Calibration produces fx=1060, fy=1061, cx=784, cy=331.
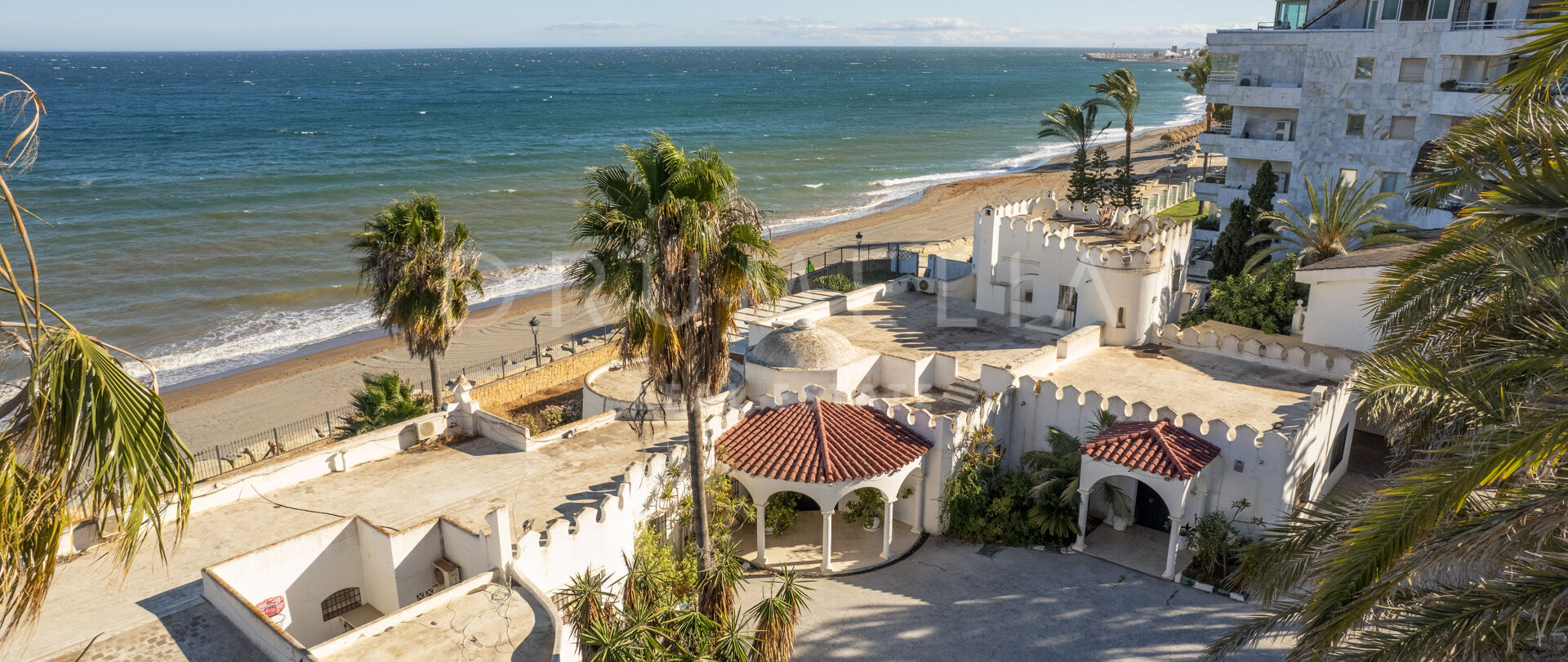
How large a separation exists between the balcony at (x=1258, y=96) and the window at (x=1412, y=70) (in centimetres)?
389

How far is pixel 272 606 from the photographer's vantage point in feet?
62.4

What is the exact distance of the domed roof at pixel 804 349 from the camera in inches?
1072

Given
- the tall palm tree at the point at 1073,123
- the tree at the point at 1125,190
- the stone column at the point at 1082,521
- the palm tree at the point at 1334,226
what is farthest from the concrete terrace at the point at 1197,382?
the tall palm tree at the point at 1073,123

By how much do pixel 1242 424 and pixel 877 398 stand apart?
26.3 feet

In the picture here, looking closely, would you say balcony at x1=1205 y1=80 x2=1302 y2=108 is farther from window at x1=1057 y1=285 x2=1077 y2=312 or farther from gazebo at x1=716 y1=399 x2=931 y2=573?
gazebo at x1=716 y1=399 x2=931 y2=573

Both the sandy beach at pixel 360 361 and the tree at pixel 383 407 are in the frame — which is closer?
the tree at pixel 383 407

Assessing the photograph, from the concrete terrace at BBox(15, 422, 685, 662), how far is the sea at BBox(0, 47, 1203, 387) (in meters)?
10.0

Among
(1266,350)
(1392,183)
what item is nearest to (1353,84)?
(1392,183)

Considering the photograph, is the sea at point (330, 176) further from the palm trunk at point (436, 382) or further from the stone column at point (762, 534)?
the palm trunk at point (436, 382)

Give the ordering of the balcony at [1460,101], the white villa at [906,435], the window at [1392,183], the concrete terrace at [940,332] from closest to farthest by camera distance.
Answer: the white villa at [906,435]
the concrete terrace at [940,332]
the balcony at [1460,101]
the window at [1392,183]

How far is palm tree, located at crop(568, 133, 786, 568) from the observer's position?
1736 cm

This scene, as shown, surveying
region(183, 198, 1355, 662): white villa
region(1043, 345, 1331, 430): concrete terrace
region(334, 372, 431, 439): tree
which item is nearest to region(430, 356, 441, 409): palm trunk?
region(334, 372, 431, 439): tree

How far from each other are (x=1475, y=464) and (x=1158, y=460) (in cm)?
1312

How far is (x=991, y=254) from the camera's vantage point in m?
33.7
